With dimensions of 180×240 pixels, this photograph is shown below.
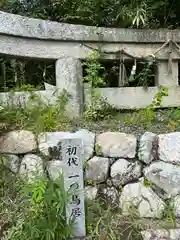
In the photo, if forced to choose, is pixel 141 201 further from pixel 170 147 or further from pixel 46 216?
pixel 46 216

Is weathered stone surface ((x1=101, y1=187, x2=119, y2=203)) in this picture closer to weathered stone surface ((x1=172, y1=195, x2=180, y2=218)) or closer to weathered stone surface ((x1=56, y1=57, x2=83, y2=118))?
weathered stone surface ((x1=172, y1=195, x2=180, y2=218))

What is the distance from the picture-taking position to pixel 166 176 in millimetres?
3018

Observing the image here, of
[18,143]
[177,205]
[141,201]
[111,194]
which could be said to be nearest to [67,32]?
[18,143]

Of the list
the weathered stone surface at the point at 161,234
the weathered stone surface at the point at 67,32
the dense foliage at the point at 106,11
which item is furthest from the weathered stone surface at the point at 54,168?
the dense foliage at the point at 106,11

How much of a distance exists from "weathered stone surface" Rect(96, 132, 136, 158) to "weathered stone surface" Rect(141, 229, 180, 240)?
2.16ft

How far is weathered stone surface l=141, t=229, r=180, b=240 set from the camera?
2.77 meters

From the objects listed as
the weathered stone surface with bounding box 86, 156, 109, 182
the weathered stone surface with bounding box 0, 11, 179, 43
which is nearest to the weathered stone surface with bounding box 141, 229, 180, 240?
the weathered stone surface with bounding box 86, 156, 109, 182

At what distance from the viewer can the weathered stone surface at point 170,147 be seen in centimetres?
304

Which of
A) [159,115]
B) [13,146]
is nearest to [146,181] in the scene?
[159,115]

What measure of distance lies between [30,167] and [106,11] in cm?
225

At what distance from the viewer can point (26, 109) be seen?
11.0 ft

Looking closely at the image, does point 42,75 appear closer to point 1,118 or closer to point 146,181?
point 1,118

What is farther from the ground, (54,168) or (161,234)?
(54,168)

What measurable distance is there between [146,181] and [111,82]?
169cm
